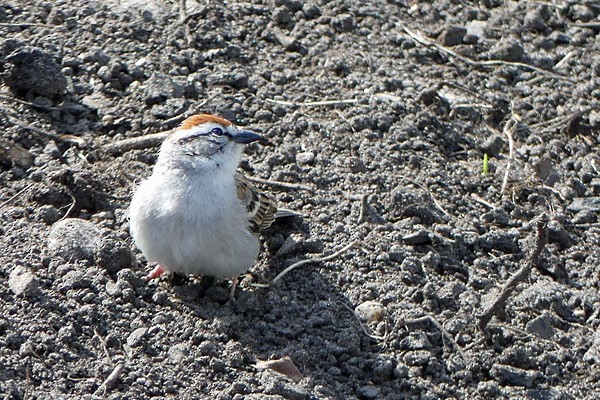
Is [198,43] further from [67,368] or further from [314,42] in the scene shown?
[67,368]

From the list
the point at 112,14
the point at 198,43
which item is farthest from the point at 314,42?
the point at 112,14

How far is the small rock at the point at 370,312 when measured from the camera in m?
7.35

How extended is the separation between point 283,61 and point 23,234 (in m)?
3.13

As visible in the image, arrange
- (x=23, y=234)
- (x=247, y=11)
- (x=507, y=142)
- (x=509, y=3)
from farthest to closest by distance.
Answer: (x=509, y=3) < (x=247, y=11) < (x=507, y=142) < (x=23, y=234)

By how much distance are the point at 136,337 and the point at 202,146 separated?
1472mm

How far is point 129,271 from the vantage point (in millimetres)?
7211

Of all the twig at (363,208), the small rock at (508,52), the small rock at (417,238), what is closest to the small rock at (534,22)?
the small rock at (508,52)

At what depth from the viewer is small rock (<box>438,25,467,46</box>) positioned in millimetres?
10148

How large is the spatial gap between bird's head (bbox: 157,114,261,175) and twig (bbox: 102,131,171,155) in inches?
34.2

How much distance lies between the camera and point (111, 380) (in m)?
6.23

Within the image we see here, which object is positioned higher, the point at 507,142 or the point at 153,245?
the point at 153,245

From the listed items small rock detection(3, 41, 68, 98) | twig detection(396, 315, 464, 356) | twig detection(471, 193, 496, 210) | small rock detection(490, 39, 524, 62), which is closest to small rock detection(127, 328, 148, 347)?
twig detection(396, 315, 464, 356)

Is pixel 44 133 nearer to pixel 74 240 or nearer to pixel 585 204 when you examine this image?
pixel 74 240

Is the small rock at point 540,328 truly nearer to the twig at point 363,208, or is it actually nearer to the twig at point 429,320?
the twig at point 429,320
